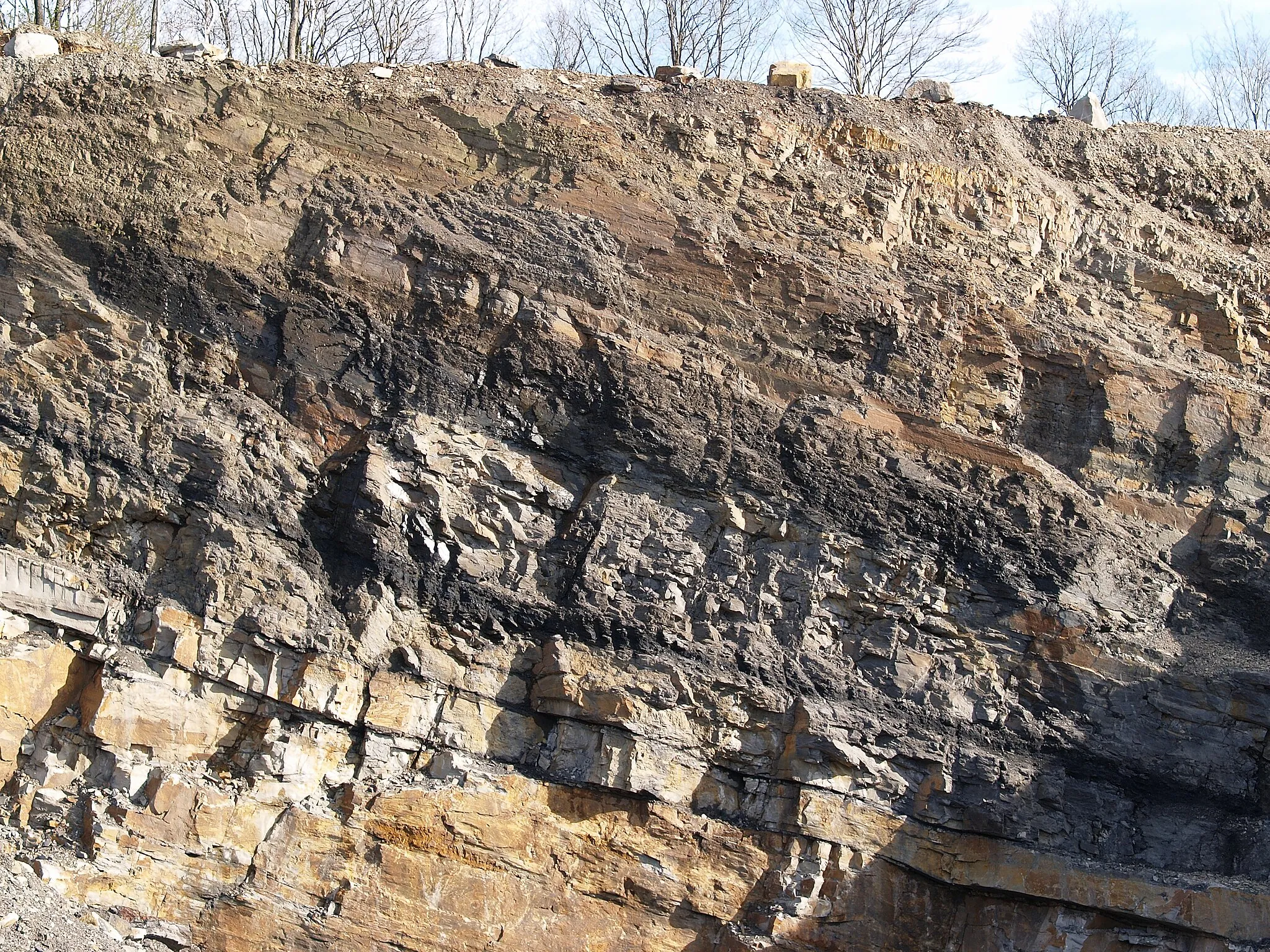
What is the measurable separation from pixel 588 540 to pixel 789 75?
5.99 metres

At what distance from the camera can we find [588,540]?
1155 centimetres

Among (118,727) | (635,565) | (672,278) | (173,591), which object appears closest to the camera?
(118,727)

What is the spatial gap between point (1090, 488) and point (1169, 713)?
236cm

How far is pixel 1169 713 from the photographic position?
11.7m

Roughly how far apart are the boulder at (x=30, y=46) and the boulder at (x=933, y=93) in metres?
8.93

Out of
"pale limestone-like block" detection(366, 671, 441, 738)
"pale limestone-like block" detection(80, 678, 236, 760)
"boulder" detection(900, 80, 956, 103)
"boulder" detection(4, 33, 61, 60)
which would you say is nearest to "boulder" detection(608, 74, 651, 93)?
"boulder" detection(900, 80, 956, 103)

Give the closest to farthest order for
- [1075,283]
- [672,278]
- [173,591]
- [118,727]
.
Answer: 1. [118,727]
2. [173,591]
3. [672,278]
4. [1075,283]

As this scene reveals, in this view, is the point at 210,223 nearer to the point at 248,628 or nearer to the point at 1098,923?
the point at 248,628

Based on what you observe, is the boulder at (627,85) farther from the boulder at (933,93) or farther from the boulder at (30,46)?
the boulder at (30,46)

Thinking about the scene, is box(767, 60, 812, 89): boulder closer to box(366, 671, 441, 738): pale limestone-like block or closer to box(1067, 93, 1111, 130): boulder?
box(1067, 93, 1111, 130): boulder

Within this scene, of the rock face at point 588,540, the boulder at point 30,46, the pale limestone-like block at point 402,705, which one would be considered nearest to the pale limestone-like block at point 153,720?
the rock face at point 588,540

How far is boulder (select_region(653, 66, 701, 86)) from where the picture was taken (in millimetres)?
13719

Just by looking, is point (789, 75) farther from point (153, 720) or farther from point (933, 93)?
point (153, 720)

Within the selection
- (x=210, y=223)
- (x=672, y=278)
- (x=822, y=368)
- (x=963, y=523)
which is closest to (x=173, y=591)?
(x=210, y=223)
